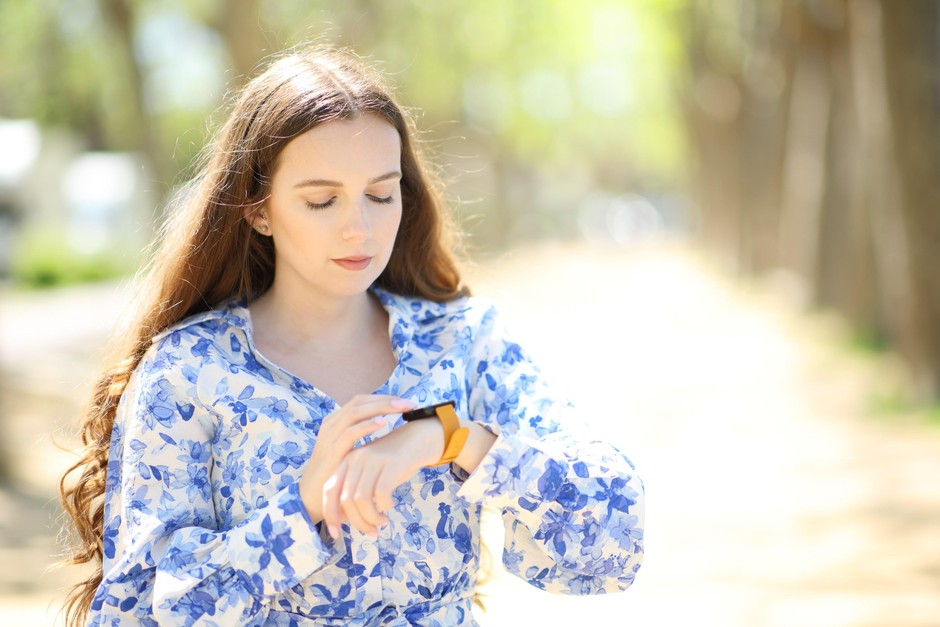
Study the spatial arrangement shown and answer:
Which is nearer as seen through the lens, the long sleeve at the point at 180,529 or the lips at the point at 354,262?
the long sleeve at the point at 180,529

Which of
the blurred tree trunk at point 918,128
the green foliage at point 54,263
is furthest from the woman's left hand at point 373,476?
the green foliage at point 54,263

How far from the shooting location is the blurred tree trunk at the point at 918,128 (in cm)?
917

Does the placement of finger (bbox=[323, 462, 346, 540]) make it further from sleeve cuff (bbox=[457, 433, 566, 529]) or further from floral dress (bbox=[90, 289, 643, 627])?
sleeve cuff (bbox=[457, 433, 566, 529])

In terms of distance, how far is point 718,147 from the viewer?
3094 cm

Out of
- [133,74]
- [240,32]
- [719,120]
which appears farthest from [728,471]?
[719,120]

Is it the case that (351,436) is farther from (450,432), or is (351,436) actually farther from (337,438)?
(450,432)

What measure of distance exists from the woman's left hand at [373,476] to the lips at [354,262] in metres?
0.38


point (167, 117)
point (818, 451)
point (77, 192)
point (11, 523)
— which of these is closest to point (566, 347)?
point (818, 451)

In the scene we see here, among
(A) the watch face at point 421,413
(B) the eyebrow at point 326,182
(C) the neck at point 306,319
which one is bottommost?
(A) the watch face at point 421,413

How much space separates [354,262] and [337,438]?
411mm

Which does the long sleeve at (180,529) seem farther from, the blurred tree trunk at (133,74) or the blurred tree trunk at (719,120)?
the blurred tree trunk at (719,120)

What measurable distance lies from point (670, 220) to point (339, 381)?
2928 inches

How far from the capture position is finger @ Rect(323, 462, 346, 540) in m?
2.04

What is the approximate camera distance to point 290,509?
2.07 metres
